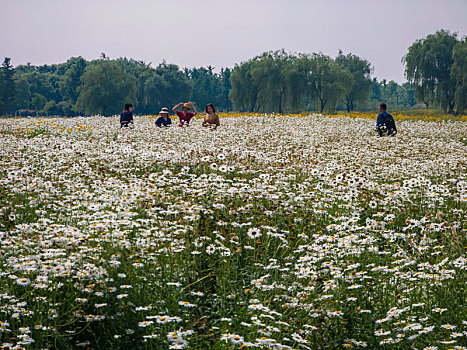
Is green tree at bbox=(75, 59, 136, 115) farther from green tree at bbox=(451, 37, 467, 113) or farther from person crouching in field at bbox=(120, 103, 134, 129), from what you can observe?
person crouching in field at bbox=(120, 103, 134, 129)

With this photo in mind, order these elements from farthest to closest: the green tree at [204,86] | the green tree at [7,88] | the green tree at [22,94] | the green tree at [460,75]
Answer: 1. the green tree at [204,86]
2. the green tree at [22,94]
3. the green tree at [7,88]
4. the green tree at [460,75]

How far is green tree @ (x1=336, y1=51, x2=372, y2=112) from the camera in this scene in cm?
6288

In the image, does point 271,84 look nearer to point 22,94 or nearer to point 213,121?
point 213,121

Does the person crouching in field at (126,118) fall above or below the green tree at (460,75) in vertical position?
below

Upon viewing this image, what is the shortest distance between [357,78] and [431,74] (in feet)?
91.4

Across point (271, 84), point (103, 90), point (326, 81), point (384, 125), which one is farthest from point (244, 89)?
point (384, 125)

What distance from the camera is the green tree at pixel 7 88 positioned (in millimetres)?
72938

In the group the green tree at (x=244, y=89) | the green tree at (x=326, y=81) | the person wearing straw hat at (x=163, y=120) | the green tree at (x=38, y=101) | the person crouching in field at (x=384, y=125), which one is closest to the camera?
the person crouching in field at (x=384, y=125)

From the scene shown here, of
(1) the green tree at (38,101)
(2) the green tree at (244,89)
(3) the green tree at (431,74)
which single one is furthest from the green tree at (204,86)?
(3) the green tree at (431,74)

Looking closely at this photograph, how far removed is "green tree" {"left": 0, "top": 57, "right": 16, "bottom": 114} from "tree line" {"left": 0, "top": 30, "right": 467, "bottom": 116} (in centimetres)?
16

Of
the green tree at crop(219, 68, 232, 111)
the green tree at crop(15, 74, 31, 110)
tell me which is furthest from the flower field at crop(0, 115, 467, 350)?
the green tree at crop(219, 68, 232, 111)

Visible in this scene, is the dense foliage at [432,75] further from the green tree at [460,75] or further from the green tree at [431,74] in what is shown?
the green tree at [460,75]

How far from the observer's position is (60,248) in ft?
13.2

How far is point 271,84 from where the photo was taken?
156 ft
